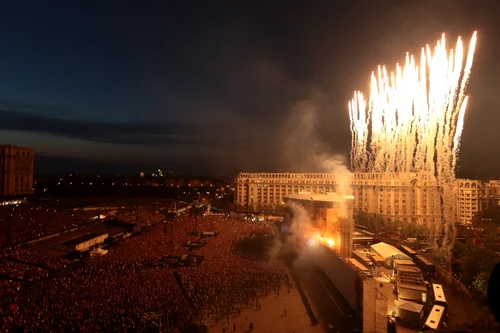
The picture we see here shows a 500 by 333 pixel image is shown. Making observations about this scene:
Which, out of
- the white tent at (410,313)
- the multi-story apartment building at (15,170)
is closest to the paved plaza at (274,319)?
the white tent at (410,313)

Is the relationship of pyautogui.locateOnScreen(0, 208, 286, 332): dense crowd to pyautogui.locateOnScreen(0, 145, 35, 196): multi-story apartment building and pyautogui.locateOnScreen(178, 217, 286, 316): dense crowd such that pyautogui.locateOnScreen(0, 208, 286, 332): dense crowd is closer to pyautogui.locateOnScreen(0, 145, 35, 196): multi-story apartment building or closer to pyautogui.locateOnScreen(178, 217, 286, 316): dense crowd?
pyautogui.locateOnScreen(178, 217, 286, 316): dense crowd

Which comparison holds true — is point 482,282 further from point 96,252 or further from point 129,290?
point 96,252

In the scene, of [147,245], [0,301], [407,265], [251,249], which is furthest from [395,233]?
[0,301]

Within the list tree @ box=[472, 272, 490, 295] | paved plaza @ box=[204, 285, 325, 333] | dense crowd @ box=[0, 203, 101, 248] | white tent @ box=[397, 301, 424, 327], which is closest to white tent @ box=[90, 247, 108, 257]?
dense crowd @ box=[0, 203, 101, 248]

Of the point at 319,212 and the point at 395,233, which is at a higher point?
the point at 319,212

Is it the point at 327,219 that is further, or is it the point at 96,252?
the point at 327,219

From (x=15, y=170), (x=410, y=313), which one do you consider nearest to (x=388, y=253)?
(x=410, y=313)

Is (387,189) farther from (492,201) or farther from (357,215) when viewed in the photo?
(492,201)
